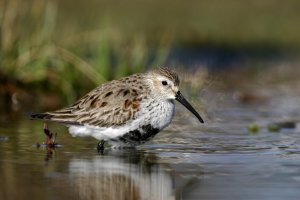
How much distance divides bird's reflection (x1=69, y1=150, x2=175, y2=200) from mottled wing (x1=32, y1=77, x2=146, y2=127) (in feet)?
1.51

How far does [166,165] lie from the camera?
337 inches

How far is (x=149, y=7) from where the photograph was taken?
24.7 metres

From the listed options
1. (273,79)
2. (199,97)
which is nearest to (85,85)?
(199,97)

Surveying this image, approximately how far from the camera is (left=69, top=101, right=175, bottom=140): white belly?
371 inches

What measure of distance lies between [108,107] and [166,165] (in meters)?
1.47

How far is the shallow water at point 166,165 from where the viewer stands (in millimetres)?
7219

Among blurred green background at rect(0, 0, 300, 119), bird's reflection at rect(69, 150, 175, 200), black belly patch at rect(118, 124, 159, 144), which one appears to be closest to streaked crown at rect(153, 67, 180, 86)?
black belly patch at rect(118, 124, 159, 144)

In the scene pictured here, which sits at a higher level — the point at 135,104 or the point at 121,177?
the point at 135,104

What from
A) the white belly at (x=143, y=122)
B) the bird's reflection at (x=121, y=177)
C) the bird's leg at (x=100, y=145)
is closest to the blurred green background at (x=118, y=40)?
the white belly at (x=143, y=122)

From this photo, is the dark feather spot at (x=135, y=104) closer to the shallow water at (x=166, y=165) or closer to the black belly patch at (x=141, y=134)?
the black belly patch at (x=141, y=134)

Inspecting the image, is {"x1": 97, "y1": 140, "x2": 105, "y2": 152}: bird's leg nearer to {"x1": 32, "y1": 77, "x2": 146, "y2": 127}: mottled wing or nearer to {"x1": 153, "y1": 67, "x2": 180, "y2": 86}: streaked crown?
{"x1": 32, "y1": 77, "x2": 146, "y2": 127}: mottled wing

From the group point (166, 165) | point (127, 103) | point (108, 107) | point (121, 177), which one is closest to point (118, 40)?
point (108, 107)

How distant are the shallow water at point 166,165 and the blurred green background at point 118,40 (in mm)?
1863

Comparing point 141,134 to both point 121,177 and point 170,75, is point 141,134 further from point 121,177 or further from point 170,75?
point 121,177
